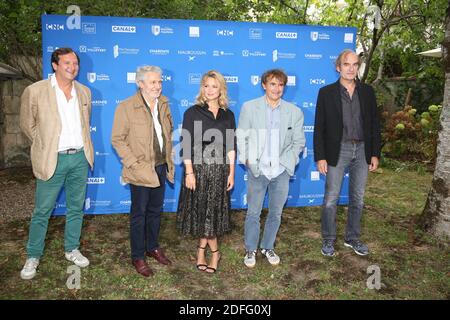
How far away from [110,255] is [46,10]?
15.3ft

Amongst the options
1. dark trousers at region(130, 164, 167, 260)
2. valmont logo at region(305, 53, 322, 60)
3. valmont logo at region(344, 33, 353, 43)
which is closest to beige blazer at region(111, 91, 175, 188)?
dark trousers at region(130, 164, 167, 260)

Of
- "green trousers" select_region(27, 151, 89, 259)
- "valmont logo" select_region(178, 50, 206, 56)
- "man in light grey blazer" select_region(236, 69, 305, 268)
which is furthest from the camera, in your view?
"valmont logo" select_region(178, 50, 206, 56)

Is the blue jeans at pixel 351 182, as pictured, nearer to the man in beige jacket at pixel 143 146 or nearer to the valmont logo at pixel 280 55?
the man in beige jacket at pixel 143 146

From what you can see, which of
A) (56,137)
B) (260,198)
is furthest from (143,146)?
(260,198)

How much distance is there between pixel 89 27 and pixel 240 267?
11.8 feet

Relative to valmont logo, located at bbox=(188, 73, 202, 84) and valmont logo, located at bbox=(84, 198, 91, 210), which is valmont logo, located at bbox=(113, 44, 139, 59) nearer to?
valmont logo, located at bbox=(188, 73, 202, 84)

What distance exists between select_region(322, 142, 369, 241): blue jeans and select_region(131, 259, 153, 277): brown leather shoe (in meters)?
1.98

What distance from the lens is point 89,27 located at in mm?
4945

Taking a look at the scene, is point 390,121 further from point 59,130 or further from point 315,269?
point 59,130

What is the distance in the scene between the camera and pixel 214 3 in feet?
25.7

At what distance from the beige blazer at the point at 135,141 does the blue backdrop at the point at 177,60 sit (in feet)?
5.61

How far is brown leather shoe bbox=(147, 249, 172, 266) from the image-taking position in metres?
3.99

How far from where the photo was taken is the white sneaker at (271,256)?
4.04 meters

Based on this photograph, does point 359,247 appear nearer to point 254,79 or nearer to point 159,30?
point 254,79
